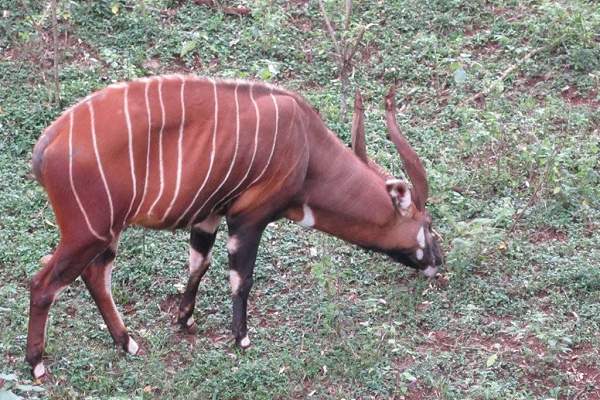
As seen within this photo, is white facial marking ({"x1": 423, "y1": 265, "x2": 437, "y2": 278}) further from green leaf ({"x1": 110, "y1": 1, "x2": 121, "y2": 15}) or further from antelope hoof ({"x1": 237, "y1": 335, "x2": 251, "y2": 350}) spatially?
green leaf ({"x1": 110, "y1": 1, "x2": 121, "y2": 15})

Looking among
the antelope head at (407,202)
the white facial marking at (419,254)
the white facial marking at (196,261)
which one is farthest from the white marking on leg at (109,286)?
the white facial marking at (419,254)

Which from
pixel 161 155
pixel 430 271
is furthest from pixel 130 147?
pixel 430 271

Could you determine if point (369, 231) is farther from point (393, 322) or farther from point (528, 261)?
point (528, 261)

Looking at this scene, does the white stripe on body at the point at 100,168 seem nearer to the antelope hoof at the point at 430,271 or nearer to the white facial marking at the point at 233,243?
the white facial marking at the point at 233,243

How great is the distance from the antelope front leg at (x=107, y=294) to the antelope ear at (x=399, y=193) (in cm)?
178

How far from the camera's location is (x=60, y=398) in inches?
248

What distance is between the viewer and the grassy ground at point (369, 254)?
6.75m

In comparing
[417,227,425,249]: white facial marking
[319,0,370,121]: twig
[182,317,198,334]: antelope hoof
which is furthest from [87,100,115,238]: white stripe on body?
[319,0,370,121]: twig

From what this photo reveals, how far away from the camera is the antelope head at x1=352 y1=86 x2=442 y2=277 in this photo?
7039 millimetres

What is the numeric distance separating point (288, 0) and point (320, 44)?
0.87 metres

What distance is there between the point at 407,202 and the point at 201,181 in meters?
1.44

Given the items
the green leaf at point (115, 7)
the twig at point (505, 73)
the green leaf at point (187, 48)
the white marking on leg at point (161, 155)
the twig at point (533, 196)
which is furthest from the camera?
the green leaf at point (115, 7)

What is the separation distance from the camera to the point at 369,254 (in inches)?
318

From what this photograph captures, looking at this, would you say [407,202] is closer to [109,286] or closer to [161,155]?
[161,155]
